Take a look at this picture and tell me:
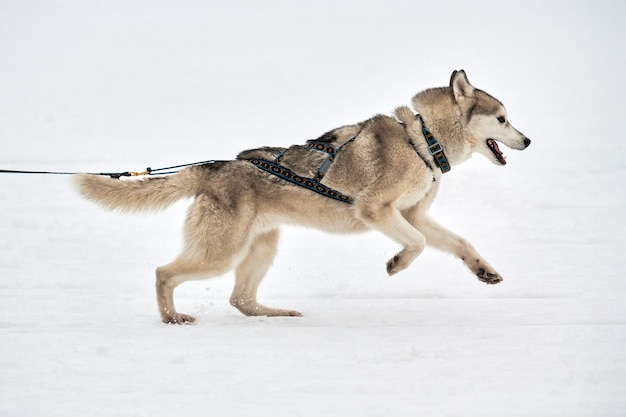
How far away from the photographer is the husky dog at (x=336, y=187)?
526cm

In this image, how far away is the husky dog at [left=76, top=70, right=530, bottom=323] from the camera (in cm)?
526

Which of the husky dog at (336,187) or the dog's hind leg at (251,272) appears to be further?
the dog's hind leg at (251,272)

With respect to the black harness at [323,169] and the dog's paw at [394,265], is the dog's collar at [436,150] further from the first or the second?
the dog's paw at [394,265]

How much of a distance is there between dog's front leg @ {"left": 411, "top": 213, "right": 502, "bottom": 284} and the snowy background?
0.99ft

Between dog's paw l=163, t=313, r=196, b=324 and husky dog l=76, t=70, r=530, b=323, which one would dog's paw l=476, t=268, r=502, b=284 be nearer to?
→ husky dog l=76, t=70, r=530, b=323

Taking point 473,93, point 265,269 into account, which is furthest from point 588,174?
point 265,269

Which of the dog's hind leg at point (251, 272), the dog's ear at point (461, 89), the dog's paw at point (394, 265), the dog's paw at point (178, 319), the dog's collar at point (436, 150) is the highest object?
the dog's ear at point (461, 89)

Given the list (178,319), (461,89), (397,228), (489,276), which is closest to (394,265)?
(397,228)

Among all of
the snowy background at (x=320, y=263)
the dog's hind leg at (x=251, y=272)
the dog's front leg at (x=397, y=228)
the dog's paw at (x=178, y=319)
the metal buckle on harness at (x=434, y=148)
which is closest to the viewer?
the snowy background at (x=320, y=263)

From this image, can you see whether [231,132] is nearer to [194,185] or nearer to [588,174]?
[588,174]

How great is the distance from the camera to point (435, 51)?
21.1m

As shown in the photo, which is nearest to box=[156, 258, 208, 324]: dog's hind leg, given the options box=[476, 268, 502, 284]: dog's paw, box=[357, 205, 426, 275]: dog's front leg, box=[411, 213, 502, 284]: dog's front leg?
box=[357, 205, 426, 275]: dog's front leg

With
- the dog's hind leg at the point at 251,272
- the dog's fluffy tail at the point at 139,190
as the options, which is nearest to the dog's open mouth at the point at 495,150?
the dog's hind leg at the point at 251,272

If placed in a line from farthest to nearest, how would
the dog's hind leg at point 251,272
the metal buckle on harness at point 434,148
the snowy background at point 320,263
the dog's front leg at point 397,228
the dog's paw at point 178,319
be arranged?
the dog's hind leg at point 251,272 → the metal buckle on harness at point 434,148 → the dog's front leg at point 397,228 → the dog's paw at point 178,319 → the snowy background at point 320,263
